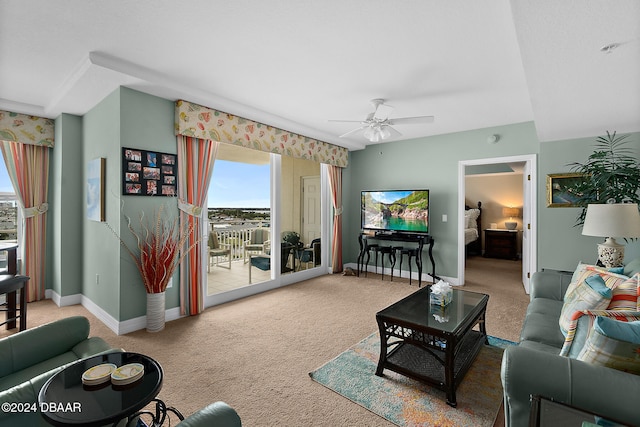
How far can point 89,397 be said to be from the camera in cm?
113

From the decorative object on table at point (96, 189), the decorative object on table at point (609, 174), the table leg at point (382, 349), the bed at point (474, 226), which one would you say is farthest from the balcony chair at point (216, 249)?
the bed at point (474, 226)

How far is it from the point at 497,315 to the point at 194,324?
3433 mm

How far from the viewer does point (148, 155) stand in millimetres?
3201

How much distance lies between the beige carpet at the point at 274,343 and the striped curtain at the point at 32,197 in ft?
1.36

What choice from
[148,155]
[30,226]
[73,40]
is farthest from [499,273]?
[30,226]

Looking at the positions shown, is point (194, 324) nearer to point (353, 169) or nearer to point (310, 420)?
point (310, 420)

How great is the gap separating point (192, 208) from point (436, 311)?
276cm

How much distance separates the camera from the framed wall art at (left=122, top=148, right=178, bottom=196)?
3070mm

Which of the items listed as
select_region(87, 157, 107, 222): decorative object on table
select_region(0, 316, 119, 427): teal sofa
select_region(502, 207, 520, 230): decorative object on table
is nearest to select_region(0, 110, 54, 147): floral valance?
select_region(87, 157, 107, 222): decorative object on table

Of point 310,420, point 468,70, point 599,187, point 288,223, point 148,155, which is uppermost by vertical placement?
point 468,70

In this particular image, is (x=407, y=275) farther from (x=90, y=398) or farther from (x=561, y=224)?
(x=90, y=398)

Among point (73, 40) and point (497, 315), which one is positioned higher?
point (73, 40)

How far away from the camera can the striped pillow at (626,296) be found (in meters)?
1.70

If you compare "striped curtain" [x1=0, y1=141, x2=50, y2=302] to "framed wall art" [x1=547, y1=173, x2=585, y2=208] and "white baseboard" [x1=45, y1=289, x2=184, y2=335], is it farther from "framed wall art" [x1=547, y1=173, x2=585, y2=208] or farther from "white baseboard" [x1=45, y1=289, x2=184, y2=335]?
"framed wall art" [x1=547, y1=173, x2=585, y2=208]
